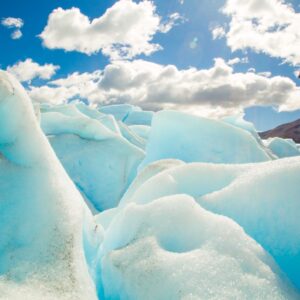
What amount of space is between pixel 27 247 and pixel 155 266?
68 cm

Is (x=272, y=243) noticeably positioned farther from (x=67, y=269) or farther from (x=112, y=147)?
(x=112, y=147)

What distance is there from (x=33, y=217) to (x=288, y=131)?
3922 cm

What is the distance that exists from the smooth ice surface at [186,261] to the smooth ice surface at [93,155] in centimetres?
422

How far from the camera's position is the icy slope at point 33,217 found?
1666 mm

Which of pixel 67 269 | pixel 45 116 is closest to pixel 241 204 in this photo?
pixel 67 269

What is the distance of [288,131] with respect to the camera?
38.2 m

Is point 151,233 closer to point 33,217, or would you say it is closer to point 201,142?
point 33,217

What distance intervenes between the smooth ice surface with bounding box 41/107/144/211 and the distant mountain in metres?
30.9

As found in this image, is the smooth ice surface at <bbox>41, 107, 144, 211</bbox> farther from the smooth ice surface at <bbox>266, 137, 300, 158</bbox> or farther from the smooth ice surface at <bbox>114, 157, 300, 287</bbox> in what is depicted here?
the smooth ice surface at <bbox>114, 157, 300, 287</bbox>

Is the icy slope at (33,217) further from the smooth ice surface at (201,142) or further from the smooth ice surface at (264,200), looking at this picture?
the smooth ice surface at (201,142)

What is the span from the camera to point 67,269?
5.75 ft

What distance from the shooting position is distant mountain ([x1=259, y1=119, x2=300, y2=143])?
35875 mm

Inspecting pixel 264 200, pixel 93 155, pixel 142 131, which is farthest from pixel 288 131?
pixel 264 200

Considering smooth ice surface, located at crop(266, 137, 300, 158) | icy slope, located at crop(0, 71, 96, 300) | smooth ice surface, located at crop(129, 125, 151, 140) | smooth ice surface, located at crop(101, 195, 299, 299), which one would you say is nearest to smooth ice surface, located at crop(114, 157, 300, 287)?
smooth ice surface, located at crop(101, 195, 299, 299)
